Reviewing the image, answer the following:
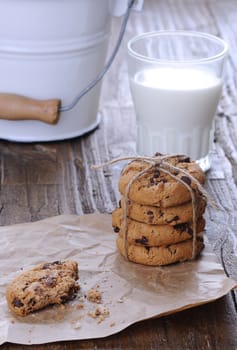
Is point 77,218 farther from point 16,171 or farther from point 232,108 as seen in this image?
point 232,108

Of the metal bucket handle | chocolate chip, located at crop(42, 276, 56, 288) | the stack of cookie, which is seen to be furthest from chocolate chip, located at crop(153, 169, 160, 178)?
the metal bucket handle

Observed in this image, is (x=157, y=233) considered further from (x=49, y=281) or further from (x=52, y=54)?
(x=52, y=54)

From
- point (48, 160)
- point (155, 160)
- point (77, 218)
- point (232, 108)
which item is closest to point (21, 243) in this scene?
point (77, 218)

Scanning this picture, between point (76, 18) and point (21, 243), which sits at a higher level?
point (76, 18)

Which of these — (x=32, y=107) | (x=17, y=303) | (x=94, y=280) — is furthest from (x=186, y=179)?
(x=32, y=107)

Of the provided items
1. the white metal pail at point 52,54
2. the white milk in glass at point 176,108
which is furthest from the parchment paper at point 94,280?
the white metal pail at point 52,54

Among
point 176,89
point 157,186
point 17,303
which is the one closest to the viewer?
point 17,303

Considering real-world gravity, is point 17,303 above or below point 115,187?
above
